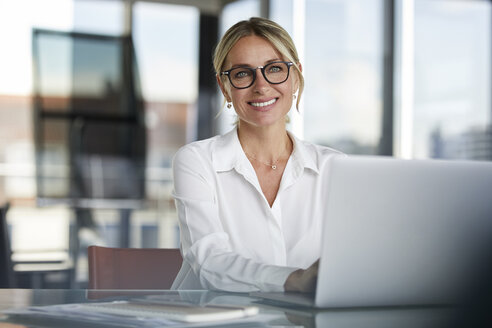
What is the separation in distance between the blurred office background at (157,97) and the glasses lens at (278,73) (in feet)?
10.5

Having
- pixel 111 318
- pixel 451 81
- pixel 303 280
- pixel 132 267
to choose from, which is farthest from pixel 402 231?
pixel 451 81

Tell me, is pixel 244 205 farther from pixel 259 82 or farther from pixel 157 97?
pixel 157 97

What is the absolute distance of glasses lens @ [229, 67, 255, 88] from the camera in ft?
6.73

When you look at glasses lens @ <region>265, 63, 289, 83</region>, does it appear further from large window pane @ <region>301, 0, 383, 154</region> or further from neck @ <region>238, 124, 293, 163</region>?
large window pane @ <region>301, 0, 383, 154</region>

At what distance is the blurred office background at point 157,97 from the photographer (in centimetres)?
493

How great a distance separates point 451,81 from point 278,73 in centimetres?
380

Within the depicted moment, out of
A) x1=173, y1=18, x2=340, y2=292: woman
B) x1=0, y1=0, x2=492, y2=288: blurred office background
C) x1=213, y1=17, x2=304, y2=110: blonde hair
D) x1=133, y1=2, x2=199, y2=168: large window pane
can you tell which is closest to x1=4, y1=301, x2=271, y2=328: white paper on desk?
x1=173, y1=18, x2=340, y2=292: woman

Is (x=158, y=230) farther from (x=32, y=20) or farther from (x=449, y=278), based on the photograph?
(x=449, y=278)

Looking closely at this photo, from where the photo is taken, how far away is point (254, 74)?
2057mm

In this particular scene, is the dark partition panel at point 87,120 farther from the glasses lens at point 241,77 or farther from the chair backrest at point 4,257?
the glasses lens at point 241,77

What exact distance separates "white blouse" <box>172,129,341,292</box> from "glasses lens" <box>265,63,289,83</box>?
204mm

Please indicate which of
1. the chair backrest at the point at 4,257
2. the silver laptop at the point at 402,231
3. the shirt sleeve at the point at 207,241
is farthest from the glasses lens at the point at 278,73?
the chair backrest at the point at 4,257

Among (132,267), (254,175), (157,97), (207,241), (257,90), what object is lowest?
(132,267)

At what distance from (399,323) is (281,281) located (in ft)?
1.13
